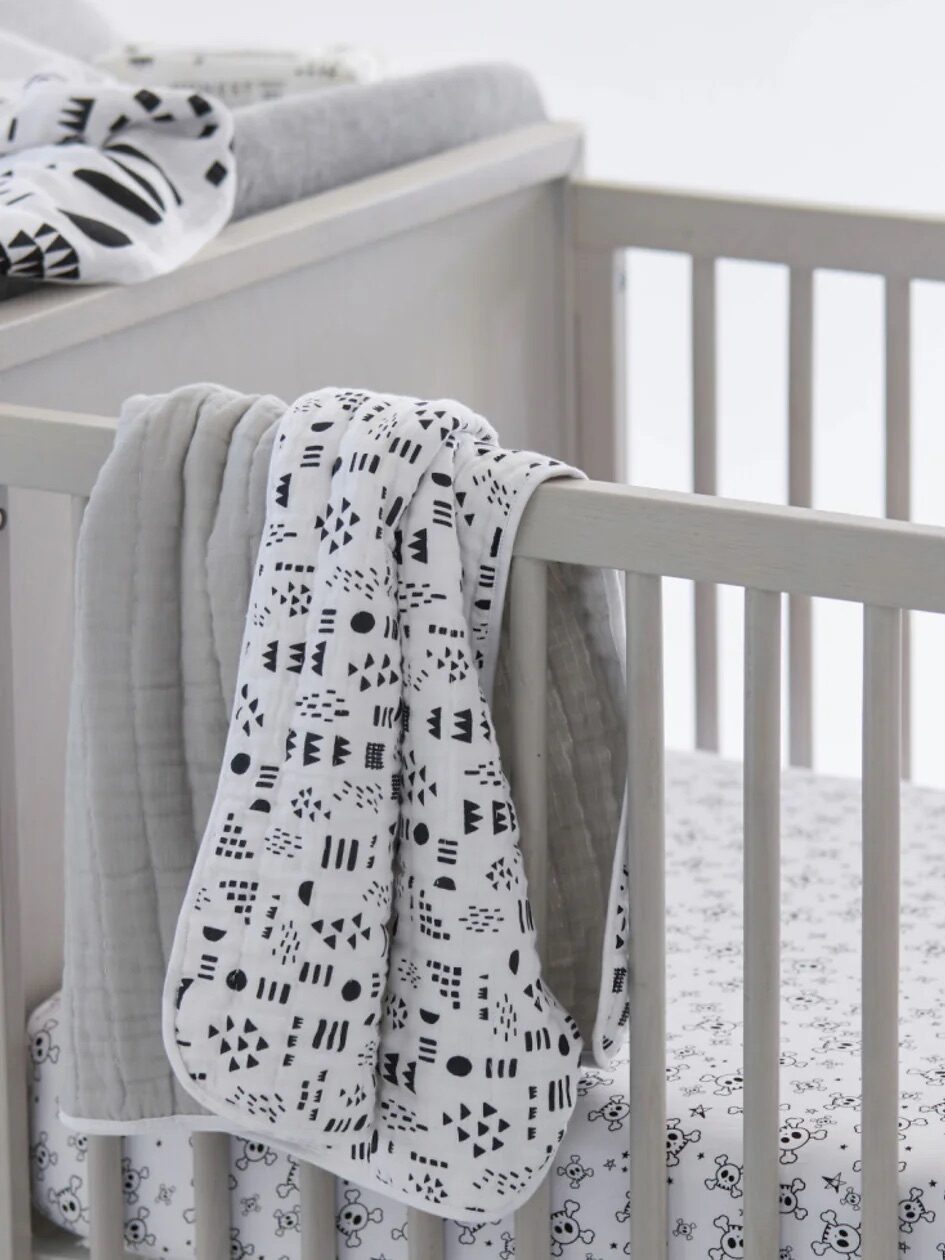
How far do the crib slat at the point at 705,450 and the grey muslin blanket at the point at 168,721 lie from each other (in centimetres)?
64

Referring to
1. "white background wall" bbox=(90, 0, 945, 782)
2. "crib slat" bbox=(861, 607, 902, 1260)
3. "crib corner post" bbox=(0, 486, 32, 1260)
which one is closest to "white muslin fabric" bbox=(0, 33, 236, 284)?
"crib corner post" bbox=(0, 486, 32, 1260)

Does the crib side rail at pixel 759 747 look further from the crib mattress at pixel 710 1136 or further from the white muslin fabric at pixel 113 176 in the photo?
the white muslin fabric at pixel 113 176

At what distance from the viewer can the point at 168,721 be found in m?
0.98

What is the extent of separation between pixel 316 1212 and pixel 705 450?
80 centimetres

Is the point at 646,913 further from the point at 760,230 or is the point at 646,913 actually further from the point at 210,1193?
the point at 760,230

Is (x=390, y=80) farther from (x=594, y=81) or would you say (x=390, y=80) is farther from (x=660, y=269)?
(x=660, y=269)

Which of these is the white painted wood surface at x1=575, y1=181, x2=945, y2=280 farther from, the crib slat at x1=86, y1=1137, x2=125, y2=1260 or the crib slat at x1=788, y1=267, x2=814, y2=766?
the crib slat at x1=86, y1=1137, x2=125, y2=1260

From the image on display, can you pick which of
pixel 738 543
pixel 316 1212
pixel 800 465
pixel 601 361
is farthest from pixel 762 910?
pixel 601 361

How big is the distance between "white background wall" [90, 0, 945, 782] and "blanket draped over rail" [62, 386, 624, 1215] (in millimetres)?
1191

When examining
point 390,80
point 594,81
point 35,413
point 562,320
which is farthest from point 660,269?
point 35,413

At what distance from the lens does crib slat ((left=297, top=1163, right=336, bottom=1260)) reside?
1.03 m

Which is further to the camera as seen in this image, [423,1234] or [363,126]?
[363,126]

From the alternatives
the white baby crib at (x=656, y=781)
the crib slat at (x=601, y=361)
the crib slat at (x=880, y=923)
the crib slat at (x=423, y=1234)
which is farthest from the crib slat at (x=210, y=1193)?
the crib slat at (x=601, y=361)

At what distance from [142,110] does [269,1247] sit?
704 mm
